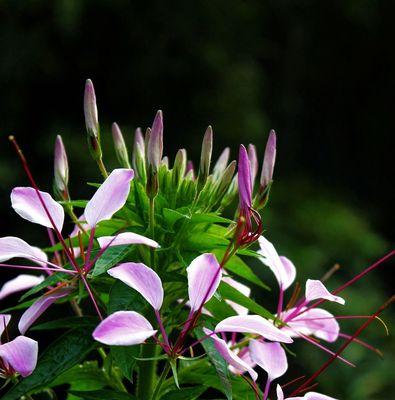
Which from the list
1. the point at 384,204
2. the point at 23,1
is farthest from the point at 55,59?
the point at 384,204

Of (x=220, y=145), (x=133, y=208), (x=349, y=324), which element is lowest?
(x=349, y=324)

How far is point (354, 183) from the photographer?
5.55 m

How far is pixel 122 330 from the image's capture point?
0.75 m

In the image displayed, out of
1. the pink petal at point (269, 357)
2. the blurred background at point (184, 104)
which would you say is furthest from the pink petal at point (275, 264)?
the blurred background at point (184, 104)

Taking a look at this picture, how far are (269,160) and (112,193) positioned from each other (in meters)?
0.23

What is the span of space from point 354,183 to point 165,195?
468cm

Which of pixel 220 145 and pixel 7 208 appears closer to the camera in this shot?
pixel 7 208

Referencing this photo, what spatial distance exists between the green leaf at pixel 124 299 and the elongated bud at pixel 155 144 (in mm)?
146

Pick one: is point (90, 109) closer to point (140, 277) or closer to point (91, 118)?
point (91, 118)

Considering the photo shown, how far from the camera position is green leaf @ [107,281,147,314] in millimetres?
847

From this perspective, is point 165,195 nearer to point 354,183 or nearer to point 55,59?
point 55,59

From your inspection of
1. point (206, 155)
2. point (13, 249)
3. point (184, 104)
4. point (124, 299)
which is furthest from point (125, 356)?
point (184, 104)

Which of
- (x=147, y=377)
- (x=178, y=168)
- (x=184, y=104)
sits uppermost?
(x=178, y=168)

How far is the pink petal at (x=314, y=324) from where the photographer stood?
103cm
